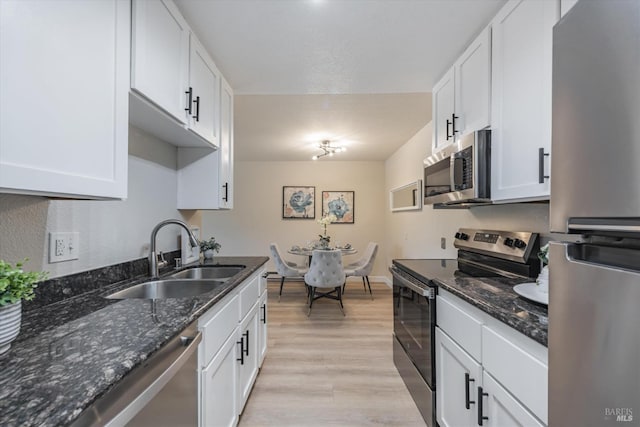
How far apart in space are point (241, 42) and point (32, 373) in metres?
1.77

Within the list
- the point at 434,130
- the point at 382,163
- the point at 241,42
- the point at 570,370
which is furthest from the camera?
the point at 382,163

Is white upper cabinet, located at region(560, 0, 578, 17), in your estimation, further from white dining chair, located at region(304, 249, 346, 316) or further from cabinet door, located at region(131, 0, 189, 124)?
white dining chair, located at region(304, 249, 346, 316)

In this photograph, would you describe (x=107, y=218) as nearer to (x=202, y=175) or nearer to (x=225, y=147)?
(x=202, y=175)

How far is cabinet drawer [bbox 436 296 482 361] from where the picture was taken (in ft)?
3.98

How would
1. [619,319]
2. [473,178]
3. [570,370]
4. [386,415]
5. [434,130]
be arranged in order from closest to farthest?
[619,319], [570,370], [473,178], [386,415], [434,130]

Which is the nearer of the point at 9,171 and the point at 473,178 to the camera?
the point at 9,171

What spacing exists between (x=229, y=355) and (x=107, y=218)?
37.6 inches

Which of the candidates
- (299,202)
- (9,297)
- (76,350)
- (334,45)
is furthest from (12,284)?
(299,202)

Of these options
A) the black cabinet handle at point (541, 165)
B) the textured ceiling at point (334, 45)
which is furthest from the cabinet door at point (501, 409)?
the textured ceiling at point (334, 45)

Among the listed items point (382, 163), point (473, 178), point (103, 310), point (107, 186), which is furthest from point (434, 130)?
point (382, 163)

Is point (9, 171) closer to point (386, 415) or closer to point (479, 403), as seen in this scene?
point (479, 403)

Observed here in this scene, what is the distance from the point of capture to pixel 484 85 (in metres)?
1.62

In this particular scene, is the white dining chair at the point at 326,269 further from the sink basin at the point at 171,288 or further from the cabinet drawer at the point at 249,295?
the sink basin at the point at 171,288

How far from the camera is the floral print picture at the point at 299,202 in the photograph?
5789 millimetres
